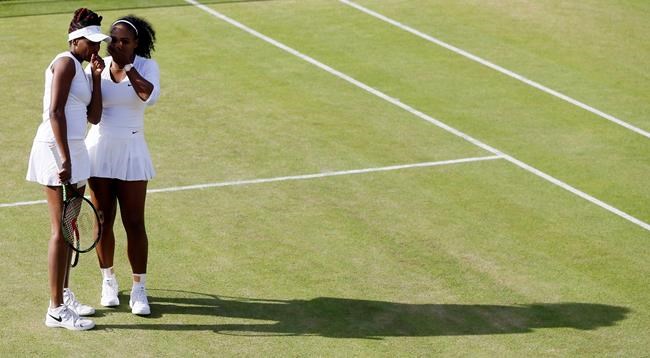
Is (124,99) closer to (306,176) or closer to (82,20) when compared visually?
(82,20)

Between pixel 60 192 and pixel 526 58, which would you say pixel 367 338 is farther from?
pixel 526 58

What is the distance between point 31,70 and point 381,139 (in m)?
5.75

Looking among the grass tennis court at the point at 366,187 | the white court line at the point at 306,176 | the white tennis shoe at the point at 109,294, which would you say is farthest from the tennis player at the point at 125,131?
the white court line at the point at 306,176

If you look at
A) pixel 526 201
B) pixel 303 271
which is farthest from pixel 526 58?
pixel 303 271

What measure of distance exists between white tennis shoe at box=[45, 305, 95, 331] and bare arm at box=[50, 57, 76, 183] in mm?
1172

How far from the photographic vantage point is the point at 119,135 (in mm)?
9938

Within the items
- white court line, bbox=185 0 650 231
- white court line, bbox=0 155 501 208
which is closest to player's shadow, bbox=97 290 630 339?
white court line, bbox=185 0 650 231

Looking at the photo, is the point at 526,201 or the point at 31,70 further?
the point at 31,70

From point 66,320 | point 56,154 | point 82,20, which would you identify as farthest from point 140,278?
point 82,20

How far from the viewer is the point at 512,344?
388 inches

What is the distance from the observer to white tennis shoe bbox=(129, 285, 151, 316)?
1022 cm

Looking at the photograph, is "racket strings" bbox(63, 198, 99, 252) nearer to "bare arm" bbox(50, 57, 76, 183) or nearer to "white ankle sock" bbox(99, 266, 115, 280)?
"bare arm" bbox(50, 57, 76, 183)

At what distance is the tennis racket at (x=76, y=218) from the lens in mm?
9500

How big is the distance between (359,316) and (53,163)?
2.84m
